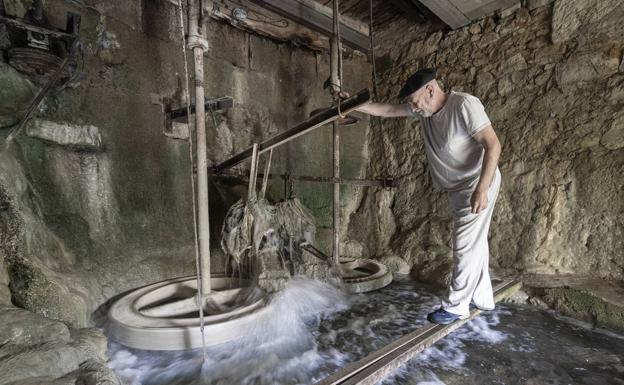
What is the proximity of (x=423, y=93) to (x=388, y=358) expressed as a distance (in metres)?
2.05

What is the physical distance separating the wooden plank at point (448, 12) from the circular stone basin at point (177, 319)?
444 centimetres

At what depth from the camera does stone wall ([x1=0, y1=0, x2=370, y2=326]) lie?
9.10 feet

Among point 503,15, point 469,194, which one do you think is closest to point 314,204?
point 469,194

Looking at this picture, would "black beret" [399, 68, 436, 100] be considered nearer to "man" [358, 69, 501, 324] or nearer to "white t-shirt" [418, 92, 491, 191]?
"man" [358, 69, 501, 324]

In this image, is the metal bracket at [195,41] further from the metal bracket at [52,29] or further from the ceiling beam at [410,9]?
the ceiling beam at [410,9]

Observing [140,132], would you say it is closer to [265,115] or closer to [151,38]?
A: [151,38]

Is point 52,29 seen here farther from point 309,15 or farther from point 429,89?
point 429,89

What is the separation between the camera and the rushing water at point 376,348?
2.30 meters

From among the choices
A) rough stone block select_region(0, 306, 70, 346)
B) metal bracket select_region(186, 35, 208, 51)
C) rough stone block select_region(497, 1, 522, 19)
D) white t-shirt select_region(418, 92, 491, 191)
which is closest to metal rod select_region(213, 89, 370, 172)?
white t-shirt select_region(418, 92, 491, 191)

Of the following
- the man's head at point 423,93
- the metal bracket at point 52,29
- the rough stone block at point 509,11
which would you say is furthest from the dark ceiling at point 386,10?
the metal bracket at point 52,29

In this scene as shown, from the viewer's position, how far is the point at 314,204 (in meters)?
5.46

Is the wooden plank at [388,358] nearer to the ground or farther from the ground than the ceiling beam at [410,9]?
nearer to the ground

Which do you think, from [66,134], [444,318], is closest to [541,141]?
[444,318]

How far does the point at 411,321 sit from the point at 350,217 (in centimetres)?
279
